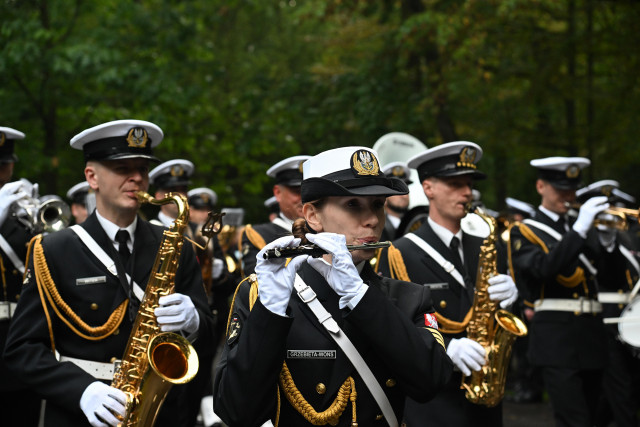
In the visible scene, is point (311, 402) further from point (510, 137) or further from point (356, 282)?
point (510, 137)

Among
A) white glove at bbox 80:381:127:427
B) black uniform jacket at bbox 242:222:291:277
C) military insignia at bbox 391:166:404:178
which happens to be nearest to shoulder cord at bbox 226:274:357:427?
white glove at bbox 80:381:127:427

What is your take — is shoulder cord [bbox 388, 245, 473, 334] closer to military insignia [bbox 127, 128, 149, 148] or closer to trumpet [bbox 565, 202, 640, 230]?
military insignia [bbox 127, 128, 149, 148]

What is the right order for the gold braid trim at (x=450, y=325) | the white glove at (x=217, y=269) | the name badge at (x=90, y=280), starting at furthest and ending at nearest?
the white glove at (x=217, y=269)
the gold braid trim at (x=450, y=325)
the name badge at (x=90, y=280)

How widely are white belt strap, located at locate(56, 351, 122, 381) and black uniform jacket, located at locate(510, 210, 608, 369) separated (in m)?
3.99

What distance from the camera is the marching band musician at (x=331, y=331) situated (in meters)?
3.16

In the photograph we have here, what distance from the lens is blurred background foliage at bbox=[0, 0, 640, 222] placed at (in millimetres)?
13156

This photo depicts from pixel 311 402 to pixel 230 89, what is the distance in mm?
24076

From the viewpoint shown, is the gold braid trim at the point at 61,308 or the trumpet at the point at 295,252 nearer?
the trumpet at the point at 295,252

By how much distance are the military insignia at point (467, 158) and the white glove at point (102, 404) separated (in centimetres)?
294

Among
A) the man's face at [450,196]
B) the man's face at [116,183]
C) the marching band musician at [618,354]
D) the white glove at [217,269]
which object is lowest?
the marching band musician at [618,354]

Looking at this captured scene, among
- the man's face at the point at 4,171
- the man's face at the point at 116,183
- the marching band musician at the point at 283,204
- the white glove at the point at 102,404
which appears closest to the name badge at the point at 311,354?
the white glove at the point at 102,404

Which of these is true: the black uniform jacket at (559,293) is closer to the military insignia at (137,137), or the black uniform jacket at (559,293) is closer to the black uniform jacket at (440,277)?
the black uniform jacket at (440,277)

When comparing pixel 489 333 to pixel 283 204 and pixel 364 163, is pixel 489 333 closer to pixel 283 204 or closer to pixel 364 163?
pixel 364 163

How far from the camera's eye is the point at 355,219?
11.2 ft
